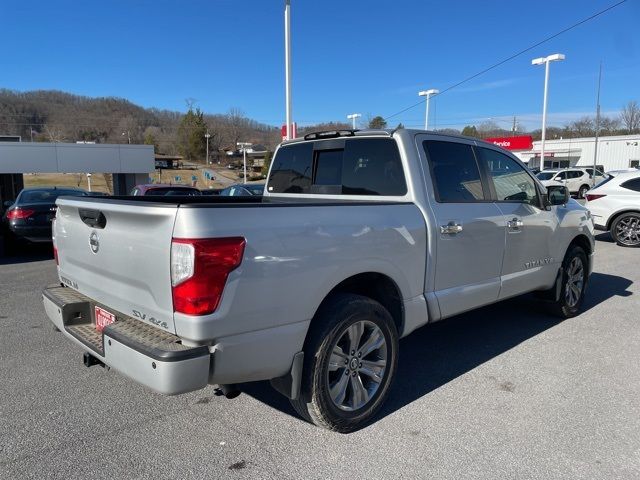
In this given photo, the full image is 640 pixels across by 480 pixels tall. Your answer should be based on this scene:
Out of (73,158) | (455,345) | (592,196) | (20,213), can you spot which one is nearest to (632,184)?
(592,196)

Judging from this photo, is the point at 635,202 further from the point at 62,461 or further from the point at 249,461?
the point at 62,461

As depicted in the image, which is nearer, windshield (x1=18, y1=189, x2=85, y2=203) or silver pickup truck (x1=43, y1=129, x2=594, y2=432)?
silver pickup truck (x1=43, y1=129, x2=594, y2=432)

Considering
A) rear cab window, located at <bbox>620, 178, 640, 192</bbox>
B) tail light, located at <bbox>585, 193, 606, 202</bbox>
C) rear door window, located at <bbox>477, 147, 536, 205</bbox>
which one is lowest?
tail light, located at <bbox>585, 193, 606, 202</bbox>

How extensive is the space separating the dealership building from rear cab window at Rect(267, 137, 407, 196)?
47.7m

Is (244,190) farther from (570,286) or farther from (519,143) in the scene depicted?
(519,143)

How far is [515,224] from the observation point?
440 cm

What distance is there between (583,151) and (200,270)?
68.0 meters

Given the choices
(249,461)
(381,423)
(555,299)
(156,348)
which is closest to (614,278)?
(555,299)

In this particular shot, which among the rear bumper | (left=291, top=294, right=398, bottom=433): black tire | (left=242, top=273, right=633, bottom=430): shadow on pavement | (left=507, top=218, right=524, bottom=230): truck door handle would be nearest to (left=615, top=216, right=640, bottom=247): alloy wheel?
(left=242, top=273, right=633, bottom=430): shadow on pavement

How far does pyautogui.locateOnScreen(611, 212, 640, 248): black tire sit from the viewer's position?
11.3 metres

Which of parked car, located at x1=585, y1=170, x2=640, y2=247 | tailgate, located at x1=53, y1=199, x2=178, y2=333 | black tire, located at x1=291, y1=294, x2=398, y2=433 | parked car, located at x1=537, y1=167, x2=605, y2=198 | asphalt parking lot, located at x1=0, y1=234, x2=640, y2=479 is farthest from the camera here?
parked car, located at x1=537, y1=167, x2=605, y2=198

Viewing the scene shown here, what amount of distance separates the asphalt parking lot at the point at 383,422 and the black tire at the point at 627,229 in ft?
25.8

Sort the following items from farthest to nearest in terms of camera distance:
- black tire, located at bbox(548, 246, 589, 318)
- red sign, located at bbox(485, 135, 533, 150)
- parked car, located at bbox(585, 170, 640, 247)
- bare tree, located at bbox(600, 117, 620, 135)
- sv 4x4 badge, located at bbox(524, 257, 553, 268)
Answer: bare tree, located at bbox(600, 117, 620, 135) → red sign, located at bbox(485, 135, 533, 150) → parked car, located at bbox(585, 170, 640, 247) → black tire, located at bbox(548, 246, 589, 318) → sv 4x4 badge, located at bbox(524, 257, 553, 268)

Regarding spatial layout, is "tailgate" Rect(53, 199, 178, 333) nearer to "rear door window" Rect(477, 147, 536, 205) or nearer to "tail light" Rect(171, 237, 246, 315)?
"tail light" Rect(171, 237, 246, 315)
